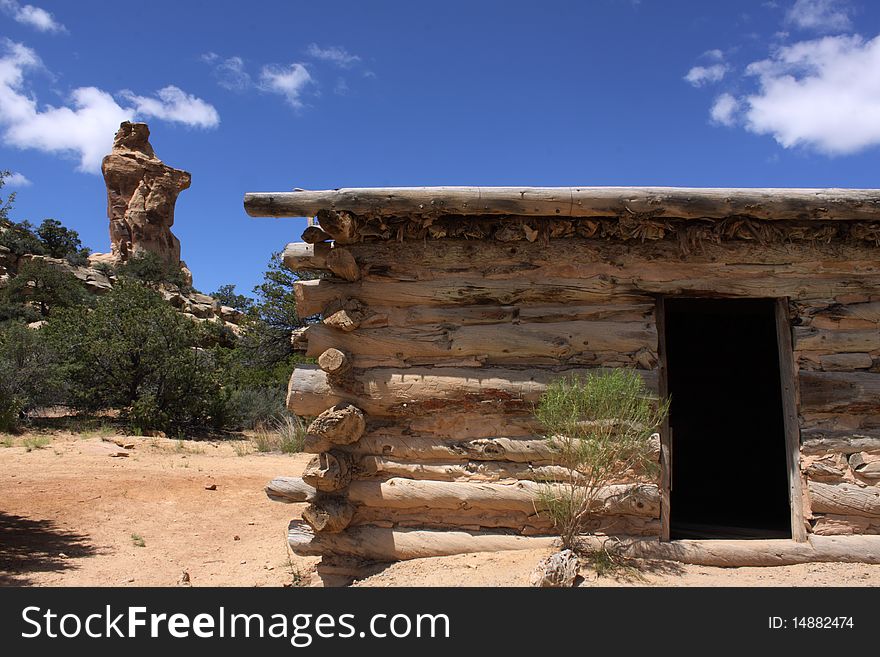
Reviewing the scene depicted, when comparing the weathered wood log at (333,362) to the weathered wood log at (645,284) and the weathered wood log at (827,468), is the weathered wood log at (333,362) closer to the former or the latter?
the weathered wood log at (645,284)

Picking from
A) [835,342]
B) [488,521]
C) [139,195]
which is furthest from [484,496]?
[139,195]

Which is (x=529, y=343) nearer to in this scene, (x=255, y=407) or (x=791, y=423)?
(x=791, y=423)

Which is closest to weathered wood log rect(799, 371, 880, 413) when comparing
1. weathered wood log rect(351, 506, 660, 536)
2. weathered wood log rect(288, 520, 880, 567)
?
weathered wood log rect(288, 520, 880, 567)

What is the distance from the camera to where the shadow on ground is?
5.48 meters

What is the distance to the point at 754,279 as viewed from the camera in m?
4.65

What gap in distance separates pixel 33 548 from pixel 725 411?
29.1ft

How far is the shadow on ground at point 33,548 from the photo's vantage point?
5.48 m

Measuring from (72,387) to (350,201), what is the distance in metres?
13.0

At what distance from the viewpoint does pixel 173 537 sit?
6707 mm

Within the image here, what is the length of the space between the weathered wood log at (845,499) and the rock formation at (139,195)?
45773mm

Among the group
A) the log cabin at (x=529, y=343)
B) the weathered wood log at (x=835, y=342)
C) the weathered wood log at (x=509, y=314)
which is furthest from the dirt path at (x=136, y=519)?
the weathered wood log at (x=835, y=342)

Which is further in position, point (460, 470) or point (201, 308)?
point (201, 308)
